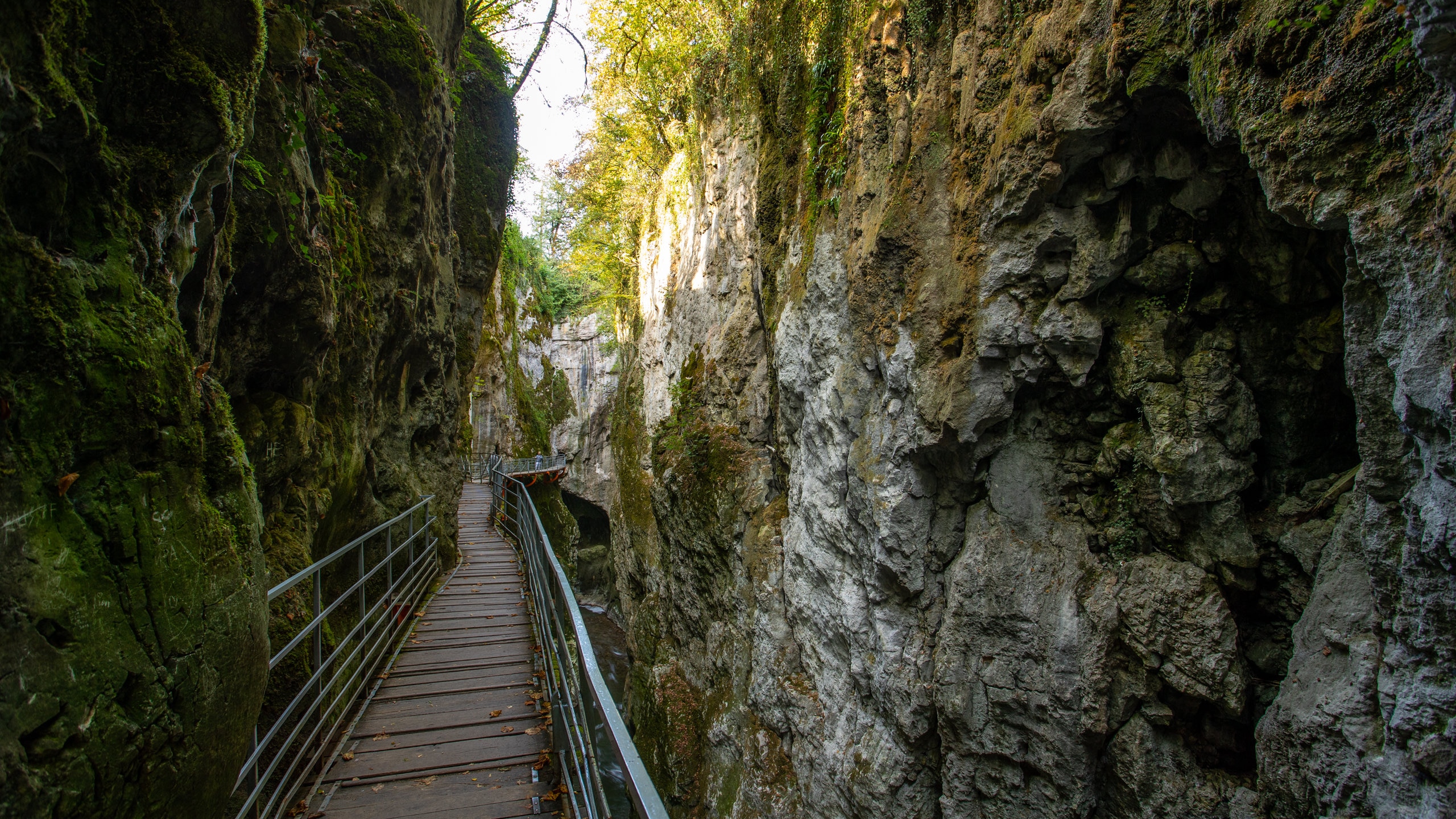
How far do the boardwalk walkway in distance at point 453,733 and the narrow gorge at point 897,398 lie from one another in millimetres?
930

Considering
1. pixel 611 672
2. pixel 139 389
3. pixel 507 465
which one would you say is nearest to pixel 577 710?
pixel 139 389

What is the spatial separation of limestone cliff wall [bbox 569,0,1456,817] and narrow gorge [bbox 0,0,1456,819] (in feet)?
0.10

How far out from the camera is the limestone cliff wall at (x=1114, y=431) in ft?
10.0

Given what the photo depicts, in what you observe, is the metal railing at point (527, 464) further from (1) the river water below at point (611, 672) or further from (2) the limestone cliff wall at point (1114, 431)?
(2) the limestone cliff wall at point (1114, 431)

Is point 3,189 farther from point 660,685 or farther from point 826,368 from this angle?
point 660,685

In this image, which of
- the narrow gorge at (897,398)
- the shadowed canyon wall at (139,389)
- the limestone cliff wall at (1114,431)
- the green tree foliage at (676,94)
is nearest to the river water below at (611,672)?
the narrow gorge at (897,398)

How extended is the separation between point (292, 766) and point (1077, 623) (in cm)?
542

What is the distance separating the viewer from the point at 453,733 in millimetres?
4312

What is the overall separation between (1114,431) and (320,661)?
6.09m

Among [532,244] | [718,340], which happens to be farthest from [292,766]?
[532,244]

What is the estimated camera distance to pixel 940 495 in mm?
6355

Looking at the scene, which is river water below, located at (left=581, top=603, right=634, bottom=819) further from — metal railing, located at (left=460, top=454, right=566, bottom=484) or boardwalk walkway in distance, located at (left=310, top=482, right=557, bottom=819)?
metal railing, located at (left=460, top=454, right=566, bottom=484)

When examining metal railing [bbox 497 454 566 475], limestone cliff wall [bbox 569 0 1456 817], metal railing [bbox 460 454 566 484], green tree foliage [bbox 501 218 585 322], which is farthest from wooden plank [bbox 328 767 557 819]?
green tree foliage [bbox 501 218 585 322]

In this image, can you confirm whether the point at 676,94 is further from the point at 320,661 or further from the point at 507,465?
the point at 320,661
